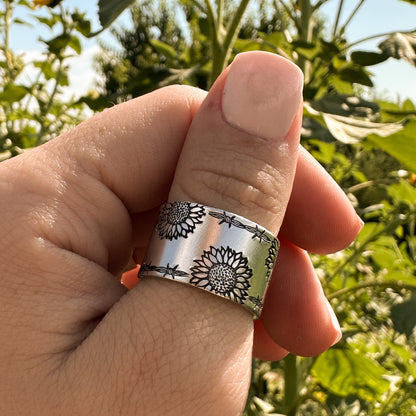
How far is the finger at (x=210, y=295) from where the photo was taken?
60cm

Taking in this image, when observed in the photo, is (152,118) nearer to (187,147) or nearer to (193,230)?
(187,147)

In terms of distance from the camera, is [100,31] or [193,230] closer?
[193,230]

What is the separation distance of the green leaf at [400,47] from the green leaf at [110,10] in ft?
1.98

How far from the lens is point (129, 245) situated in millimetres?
810

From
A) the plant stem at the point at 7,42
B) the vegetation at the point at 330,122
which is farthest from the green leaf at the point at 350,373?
the plant stem at the point at 7,42

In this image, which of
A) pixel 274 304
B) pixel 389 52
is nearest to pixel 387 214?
pixel 389 52

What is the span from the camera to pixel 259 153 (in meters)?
0.70

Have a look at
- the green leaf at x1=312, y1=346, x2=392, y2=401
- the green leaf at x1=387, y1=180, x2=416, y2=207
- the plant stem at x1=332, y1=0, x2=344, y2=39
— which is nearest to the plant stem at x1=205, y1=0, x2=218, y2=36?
the plant stem at x1=332, y1=0, x2=344, y2=39

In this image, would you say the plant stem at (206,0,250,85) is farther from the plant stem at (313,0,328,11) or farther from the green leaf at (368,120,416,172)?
the plant stem at (313,0,328,11)

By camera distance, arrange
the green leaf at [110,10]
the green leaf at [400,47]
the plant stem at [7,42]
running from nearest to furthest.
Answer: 1. the green leaf at [110,10]
2. the green leaf at [400,47]
3. the plant stem at [7,42]

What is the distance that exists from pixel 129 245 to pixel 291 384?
3.00ft

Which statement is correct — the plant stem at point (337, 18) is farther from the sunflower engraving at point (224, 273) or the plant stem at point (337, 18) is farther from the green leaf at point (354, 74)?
the sunflower engraving at point (224, 273)

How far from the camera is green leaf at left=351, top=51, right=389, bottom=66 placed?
4.47ft

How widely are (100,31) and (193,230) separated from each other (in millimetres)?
450
